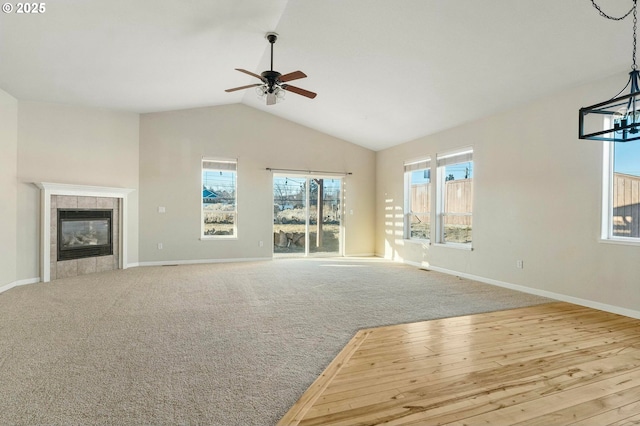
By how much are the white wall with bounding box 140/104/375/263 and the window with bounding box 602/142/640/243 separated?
16.2ft

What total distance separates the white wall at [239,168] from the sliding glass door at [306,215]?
0.26 metres

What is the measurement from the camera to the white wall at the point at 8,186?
452 centimetres

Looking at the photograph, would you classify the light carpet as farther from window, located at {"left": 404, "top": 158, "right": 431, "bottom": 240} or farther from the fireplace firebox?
window, located at {"left": 404, "top": 158, "right": 431, "bottom": 240}

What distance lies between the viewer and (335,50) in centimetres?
438

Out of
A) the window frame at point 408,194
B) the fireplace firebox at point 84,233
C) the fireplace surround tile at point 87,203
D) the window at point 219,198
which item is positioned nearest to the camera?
the fireplace firebox at point 84,233

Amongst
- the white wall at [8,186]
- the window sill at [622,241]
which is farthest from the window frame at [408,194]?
the white wall at [8,186]

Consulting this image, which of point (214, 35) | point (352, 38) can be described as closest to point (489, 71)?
point (352, 38)

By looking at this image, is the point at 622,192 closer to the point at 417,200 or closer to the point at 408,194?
the point at 417,200

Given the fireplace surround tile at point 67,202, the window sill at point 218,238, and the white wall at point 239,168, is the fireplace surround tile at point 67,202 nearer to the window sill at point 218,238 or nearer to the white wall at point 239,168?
the white wall at point 239,168

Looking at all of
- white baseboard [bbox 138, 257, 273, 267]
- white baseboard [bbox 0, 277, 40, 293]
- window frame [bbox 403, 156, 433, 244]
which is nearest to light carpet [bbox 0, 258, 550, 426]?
white baseboard [bbox 0, 277, 40, 293]

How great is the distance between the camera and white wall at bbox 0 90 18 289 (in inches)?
178

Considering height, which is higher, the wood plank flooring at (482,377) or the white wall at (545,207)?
the white wall at (545,207)

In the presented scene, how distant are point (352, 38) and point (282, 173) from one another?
3.96m

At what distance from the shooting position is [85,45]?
12.2 ft
